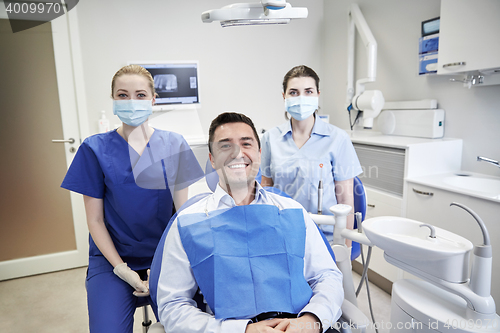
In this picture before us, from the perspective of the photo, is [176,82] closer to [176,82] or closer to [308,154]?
[176,82]

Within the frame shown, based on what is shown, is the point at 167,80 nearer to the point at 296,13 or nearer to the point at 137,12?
the point at 137,12

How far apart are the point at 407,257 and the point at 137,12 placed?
2576 mm

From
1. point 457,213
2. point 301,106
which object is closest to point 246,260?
point 301,106

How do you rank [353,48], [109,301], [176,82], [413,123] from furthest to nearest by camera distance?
[353,48], [176,82], [413,123], [109,301]

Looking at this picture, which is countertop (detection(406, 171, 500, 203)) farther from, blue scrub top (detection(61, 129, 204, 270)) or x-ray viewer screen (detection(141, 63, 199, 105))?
x-ray viewer screen (detection(141, 63, 199, 105))

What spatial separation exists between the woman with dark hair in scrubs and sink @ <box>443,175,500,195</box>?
157 centimetres

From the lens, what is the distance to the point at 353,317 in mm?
993

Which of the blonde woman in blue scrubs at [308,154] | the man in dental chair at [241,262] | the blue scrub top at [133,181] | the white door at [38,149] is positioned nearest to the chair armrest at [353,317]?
the man in dental chair at [241,262]

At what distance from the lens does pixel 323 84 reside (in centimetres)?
334

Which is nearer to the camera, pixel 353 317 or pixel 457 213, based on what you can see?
pixel 353 317

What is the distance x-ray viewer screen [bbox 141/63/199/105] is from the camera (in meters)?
2.53

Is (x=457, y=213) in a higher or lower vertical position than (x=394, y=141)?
lower

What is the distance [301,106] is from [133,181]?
0.81 metres

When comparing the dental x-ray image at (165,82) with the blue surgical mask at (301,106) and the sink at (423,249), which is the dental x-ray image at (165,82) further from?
the sink at (423,249)
